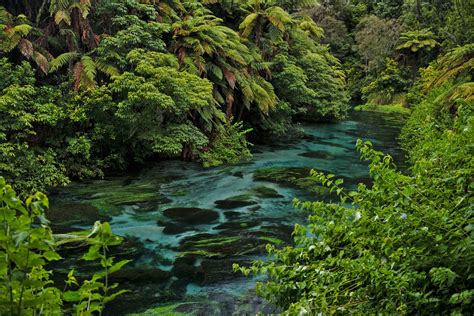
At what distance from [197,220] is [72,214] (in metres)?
2.15

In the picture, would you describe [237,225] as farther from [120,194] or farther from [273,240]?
[120,194]

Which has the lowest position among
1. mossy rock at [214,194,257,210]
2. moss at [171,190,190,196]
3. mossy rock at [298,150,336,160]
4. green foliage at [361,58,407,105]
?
mossy rock at [298,150,336,160]

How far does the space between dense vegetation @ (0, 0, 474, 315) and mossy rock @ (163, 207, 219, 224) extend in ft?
6.01

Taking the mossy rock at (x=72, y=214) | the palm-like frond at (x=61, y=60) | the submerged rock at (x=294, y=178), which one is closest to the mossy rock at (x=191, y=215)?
the mossy rock at (x=72, y=214)

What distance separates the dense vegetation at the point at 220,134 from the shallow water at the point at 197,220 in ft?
1.57

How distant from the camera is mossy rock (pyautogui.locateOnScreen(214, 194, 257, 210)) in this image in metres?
8.30

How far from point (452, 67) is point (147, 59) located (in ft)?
32.6

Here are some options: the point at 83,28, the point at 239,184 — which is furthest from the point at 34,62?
the point at 239,184

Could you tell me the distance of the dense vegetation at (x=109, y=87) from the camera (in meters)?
8.86

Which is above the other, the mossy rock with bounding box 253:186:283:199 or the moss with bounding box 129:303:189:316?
the moss with bounding box 129:303:189:316

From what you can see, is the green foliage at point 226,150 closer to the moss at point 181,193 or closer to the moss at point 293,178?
the moss at point 293,178

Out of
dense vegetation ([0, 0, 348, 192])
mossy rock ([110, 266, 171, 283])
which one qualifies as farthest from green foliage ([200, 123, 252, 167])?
mossy rock ([110, 266, 171, 283])

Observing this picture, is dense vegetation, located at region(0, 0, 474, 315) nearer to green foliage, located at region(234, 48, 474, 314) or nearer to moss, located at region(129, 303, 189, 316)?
green foliage, located at region(234, 48, 474, 314)

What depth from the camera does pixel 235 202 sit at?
8.55 metres
